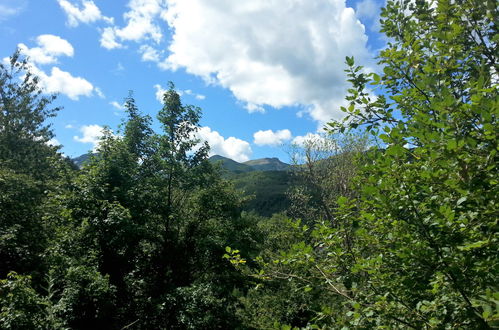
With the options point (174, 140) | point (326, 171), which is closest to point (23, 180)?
point (174, 140)

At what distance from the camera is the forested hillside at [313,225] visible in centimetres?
225

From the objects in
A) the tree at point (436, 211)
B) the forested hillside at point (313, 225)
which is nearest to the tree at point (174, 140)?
the forested hillside at point (313, 225)

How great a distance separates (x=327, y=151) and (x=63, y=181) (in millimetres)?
14570

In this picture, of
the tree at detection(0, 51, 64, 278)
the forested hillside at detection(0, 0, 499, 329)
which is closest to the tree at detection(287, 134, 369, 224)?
the forested hillside at detection(0, 0, 499, 329)

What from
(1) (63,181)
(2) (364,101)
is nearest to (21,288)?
(1) (63,181)

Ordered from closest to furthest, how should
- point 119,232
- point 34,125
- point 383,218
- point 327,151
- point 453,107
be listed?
point 453,107, point 383,218, point 119,232, point 327,151, point 34,125

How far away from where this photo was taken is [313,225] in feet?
14.1

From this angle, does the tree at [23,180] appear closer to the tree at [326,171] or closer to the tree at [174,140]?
the tree at [174,140]

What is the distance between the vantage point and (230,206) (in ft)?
57.0

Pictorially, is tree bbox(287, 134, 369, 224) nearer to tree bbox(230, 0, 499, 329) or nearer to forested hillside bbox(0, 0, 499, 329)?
forested hillside bbox(0, 0, 499, 329)

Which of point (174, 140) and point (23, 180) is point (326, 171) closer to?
point (174, 140)

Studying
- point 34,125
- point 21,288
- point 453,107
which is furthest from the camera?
point 34,125

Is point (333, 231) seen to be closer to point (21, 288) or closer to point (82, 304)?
point (21, 288)

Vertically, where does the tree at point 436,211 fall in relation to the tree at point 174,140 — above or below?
below
